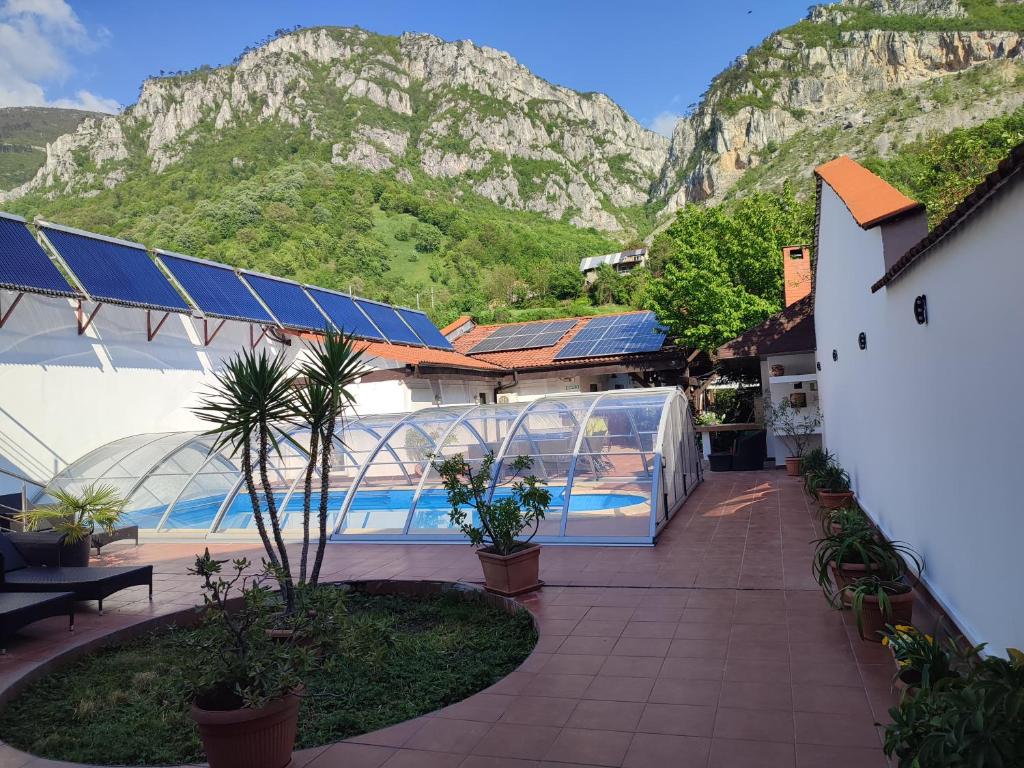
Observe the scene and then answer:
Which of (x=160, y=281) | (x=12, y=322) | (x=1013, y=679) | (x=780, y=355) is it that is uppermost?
(x=160, y=281)

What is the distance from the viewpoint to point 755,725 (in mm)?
3932

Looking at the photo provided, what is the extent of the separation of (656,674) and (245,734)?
270 cm

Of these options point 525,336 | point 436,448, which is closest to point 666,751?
point 436,448

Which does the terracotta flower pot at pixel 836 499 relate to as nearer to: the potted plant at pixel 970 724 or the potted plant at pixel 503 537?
the potted plant at pixel 503 537

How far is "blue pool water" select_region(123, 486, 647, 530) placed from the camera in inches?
415

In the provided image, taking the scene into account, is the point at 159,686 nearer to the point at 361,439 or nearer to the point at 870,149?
the point at 361,439

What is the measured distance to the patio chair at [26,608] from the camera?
618 centimetres

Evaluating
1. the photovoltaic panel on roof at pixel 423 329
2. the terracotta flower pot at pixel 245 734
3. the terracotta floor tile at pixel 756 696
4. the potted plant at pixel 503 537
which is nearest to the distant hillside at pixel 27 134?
the photovoltaic panel on roof at pixel 423 329

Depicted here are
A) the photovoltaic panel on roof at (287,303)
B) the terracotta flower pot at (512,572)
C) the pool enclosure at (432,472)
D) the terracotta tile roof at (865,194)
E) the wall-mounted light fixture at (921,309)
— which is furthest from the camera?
the photovoltaic panel on roof at (287,303)

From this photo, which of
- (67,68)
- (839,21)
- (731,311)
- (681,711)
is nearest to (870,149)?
(839,21)

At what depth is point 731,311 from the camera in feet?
62.4

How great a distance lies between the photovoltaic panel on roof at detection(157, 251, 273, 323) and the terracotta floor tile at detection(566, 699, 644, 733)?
12807mm

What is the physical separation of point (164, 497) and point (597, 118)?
106155 mm

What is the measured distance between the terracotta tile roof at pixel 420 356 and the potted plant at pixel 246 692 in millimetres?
13060
